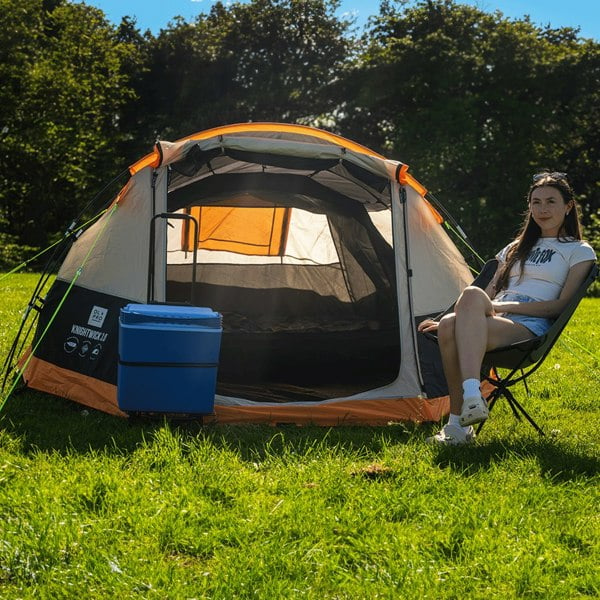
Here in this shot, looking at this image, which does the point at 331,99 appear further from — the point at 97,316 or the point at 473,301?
the point at 473,301

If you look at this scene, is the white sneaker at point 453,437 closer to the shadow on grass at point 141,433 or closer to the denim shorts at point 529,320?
the shadow on grass at point 141,433

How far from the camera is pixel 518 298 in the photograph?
3799 mm

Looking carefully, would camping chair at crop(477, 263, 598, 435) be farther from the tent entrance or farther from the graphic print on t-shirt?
the tent entrance

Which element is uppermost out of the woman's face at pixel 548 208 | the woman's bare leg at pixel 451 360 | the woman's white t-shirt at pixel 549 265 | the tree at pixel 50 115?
the tree at pixel 50 115

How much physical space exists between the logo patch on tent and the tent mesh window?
35.6 inches

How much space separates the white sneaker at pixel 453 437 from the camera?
3.46 meters

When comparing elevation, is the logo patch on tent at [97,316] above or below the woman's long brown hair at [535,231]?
below

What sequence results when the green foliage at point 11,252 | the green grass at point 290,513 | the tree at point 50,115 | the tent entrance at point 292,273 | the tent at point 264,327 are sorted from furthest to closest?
the tree at point 50,115 → the green foliage at point 11,252 → the tent entrance at point 292,273 → the tent at point 264,327 → the green grass at point 290,513

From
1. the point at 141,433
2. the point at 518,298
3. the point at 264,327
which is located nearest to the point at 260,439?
the point at 141,433

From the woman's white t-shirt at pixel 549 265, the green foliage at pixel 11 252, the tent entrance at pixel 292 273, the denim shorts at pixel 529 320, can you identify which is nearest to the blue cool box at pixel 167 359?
the denim shorts at pixel 529 320

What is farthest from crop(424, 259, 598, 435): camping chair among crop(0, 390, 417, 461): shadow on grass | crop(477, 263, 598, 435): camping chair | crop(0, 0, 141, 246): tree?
crop(0, 0, 141, 246): tree

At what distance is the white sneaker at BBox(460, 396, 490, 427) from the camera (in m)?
3.33

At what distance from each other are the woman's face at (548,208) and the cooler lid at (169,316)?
5.09ft

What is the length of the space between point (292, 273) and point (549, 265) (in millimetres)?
3492
